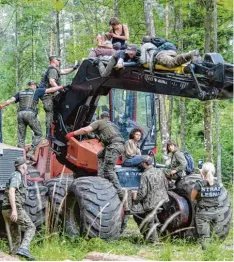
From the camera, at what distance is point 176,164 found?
12.2m

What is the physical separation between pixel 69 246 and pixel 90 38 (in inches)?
616

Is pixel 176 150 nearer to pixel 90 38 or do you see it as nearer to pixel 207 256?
pixel 207 256

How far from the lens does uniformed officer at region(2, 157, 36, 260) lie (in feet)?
32.1

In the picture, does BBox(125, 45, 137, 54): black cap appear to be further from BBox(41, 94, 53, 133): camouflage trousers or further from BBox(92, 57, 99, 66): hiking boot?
BBox(41, 94, 53, 133): camouflage trousers

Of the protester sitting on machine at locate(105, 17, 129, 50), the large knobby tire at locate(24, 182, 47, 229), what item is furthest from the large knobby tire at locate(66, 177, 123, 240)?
the protester sitting on machine at locate(105, 17, 129, 50)

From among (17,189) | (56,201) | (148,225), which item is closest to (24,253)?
(17,189)

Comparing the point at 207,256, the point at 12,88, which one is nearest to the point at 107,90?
the point at 207,256

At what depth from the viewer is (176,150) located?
12.2 m

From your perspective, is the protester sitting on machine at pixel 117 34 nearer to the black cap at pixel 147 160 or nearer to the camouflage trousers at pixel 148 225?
the black cap at pixel 147 160

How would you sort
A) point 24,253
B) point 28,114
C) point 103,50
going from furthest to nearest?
point 28,114, point 103,50, point 24,253

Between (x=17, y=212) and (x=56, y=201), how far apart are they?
119 centimetres

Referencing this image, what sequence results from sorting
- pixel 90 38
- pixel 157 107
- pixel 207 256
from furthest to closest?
pixel 90 38, pixel 157 107, pixel 207 256

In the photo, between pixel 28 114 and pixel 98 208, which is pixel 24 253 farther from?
pixel 28 114

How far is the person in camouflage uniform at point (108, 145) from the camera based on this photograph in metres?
10.8
